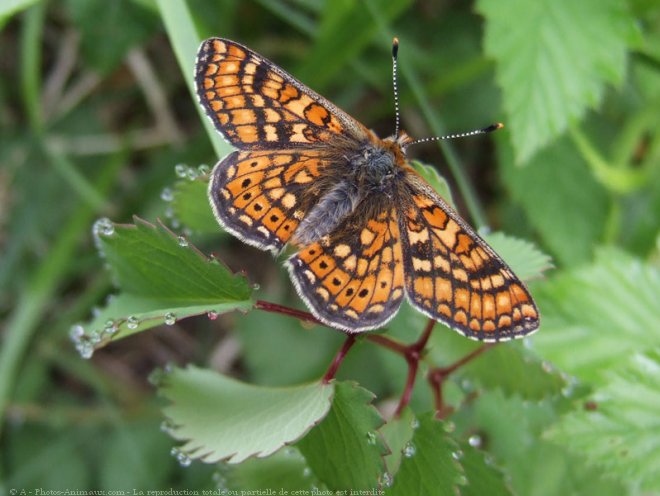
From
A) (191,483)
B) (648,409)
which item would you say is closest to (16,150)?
(191,483)

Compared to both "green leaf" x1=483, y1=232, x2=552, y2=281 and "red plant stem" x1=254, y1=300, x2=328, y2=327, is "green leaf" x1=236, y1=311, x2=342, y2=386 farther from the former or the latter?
"red plant stem" x1=254, y1=300, x2=328, y2=327

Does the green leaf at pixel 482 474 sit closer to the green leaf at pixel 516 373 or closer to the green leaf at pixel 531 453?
the green leaf at pixel 516 373

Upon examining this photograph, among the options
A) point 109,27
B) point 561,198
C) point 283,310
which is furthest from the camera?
point 561,198

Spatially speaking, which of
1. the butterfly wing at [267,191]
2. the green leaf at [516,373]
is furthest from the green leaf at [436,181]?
the green leaf at [516,373]

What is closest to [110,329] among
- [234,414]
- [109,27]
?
[234,414]

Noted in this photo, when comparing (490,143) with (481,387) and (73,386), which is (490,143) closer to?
(481,387)

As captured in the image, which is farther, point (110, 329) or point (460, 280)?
point (460, 280)

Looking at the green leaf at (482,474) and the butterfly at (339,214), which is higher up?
the butterfly at (339,214)

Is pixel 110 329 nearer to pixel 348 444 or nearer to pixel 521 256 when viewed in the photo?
pixel 348 444
